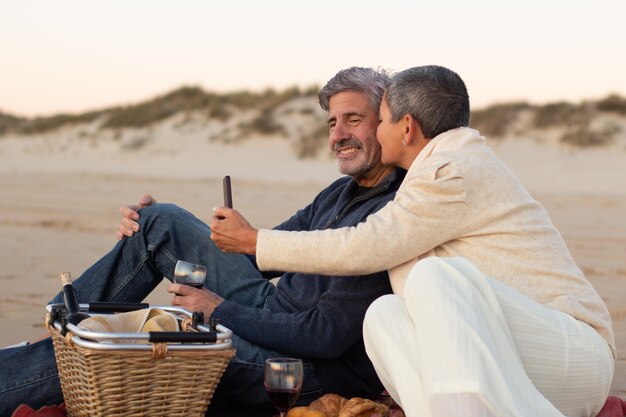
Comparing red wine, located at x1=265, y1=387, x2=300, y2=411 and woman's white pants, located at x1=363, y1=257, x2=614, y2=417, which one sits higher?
woman's white pants, located at x1=363, y1=257, x2=614, y2=417

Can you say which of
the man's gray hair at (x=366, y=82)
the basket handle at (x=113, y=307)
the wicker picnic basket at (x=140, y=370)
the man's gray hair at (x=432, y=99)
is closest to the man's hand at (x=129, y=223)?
the basket handle at (x=113, y=307)

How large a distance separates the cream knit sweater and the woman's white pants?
0.50 ft

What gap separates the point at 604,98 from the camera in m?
25.0

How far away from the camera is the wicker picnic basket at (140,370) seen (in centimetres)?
374

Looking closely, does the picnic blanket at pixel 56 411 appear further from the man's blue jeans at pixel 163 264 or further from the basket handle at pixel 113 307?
the man's blue jeans at pixel 163 264

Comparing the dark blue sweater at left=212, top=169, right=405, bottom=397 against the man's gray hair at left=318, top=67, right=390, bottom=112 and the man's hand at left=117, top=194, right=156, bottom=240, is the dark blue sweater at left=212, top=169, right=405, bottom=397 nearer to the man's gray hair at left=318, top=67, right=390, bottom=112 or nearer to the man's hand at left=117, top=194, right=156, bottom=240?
the man's gray hair at left=318, top=67, right=390, bottom=112

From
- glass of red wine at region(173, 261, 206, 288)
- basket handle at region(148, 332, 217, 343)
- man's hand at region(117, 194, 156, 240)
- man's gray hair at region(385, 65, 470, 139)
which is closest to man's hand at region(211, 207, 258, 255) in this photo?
glass of red wine at region(173, 261, 206, 288)

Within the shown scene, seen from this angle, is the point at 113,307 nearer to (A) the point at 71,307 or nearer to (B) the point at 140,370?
(A) the point at 71,307

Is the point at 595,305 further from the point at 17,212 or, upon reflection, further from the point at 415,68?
the point at 17,212

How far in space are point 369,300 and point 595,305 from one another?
921mm

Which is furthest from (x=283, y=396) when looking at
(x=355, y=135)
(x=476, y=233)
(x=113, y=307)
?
(x=355, y=135)

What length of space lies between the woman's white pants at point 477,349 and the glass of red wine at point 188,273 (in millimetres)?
1018

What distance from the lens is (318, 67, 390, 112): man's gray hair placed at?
187 inches

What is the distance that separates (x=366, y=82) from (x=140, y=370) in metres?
1.74
